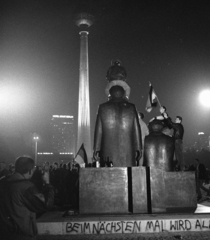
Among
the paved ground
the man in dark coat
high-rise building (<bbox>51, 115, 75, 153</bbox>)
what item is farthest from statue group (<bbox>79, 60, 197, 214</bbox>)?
high-rise building (<bbox>51, 115, 75, 153</bbox>)

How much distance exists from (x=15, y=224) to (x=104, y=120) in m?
4.41

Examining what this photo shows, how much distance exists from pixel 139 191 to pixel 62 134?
138194 mm

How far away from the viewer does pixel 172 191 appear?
6.65m

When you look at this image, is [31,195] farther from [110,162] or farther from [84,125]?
[84,125]

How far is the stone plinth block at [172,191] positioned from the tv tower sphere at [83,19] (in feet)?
222

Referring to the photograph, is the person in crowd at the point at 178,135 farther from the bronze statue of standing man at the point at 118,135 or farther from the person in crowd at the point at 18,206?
the person in crowd at the point at 18,206

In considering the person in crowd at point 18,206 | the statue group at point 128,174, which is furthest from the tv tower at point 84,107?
the person in crowd at point 18,206

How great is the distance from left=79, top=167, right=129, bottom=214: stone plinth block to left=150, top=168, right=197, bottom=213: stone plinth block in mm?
682

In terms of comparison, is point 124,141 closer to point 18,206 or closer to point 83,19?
point 18,206

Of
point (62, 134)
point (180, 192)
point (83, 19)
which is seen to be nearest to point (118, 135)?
point (180, 192)

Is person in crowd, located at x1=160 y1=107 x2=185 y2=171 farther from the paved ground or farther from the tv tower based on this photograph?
the tv tower

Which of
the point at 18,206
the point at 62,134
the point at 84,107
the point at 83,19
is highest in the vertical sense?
the point at 83,19

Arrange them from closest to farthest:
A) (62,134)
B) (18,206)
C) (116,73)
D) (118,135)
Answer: (18,206)
(118,135)
(116,73)
(62,134)

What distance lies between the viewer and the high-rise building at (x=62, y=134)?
141 m
